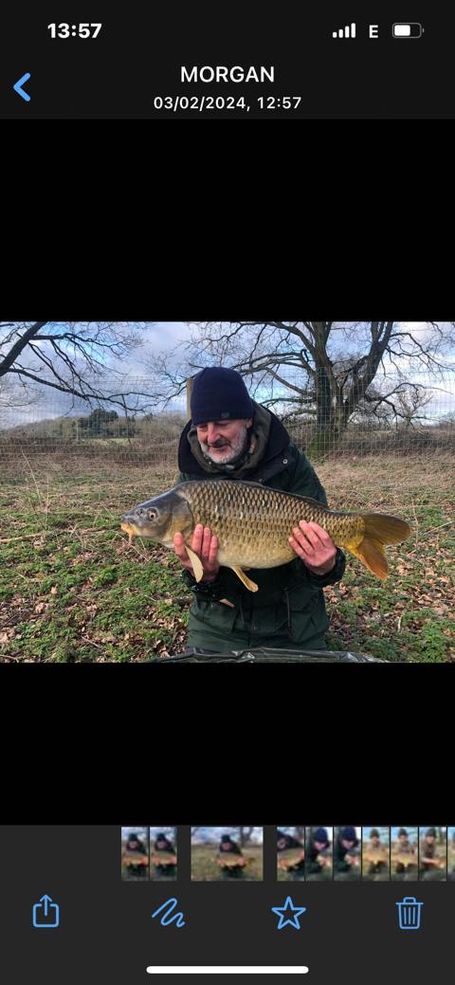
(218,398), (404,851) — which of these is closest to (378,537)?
(218,398)

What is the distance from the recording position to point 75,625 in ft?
8.07

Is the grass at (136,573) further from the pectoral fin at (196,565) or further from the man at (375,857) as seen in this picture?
the man at (375,857)

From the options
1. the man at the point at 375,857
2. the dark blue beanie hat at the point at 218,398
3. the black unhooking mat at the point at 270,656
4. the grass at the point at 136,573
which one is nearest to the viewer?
the man at the point at 375,857

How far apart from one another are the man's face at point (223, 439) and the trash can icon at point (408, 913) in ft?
3.79

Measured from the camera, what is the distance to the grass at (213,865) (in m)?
0.90

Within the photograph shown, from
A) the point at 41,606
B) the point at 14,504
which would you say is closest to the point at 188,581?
the point at 41,606

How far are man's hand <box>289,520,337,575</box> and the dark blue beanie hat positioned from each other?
16.4 inches

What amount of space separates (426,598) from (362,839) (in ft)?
6.19

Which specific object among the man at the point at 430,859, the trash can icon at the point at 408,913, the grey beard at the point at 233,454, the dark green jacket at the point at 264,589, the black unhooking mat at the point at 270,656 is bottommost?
the trash can icon at the point at 408,913
